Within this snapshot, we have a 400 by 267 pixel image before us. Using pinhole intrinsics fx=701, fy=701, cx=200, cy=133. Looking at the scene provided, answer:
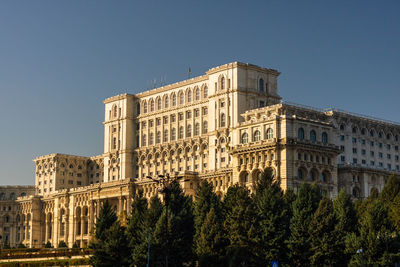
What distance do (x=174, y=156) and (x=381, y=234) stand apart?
9793 centimetres

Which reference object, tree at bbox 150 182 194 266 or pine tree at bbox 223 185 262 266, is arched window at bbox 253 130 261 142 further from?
pine tree at bbox 223 185 262 266

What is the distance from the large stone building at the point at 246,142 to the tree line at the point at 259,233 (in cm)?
3159

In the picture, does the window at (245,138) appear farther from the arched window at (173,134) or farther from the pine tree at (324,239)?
the pine tree at (324,239)

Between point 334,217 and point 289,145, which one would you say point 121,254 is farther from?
point 289,145

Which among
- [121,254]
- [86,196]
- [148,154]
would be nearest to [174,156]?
[148,154]

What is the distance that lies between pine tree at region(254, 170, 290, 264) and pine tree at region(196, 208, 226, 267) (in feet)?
19.9

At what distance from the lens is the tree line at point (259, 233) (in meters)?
97.6

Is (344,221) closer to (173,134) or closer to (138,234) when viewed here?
(138,234)

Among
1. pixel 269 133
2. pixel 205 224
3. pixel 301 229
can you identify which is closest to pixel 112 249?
pixel 205 224

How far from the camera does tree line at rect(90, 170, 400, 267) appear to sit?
97.6 meters

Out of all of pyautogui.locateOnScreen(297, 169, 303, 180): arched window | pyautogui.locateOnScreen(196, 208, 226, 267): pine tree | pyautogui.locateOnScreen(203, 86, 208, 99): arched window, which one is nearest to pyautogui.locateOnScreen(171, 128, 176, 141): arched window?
pyautogui.locateOnScreen(203, 86, 208, 99): arched window

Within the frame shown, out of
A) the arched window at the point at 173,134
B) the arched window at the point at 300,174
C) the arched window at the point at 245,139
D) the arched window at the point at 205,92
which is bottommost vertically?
the arched window at the point at 300,174

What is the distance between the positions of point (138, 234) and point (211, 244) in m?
14.9

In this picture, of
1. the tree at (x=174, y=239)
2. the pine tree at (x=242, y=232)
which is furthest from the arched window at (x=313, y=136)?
the tree at (x=174, y=239)
